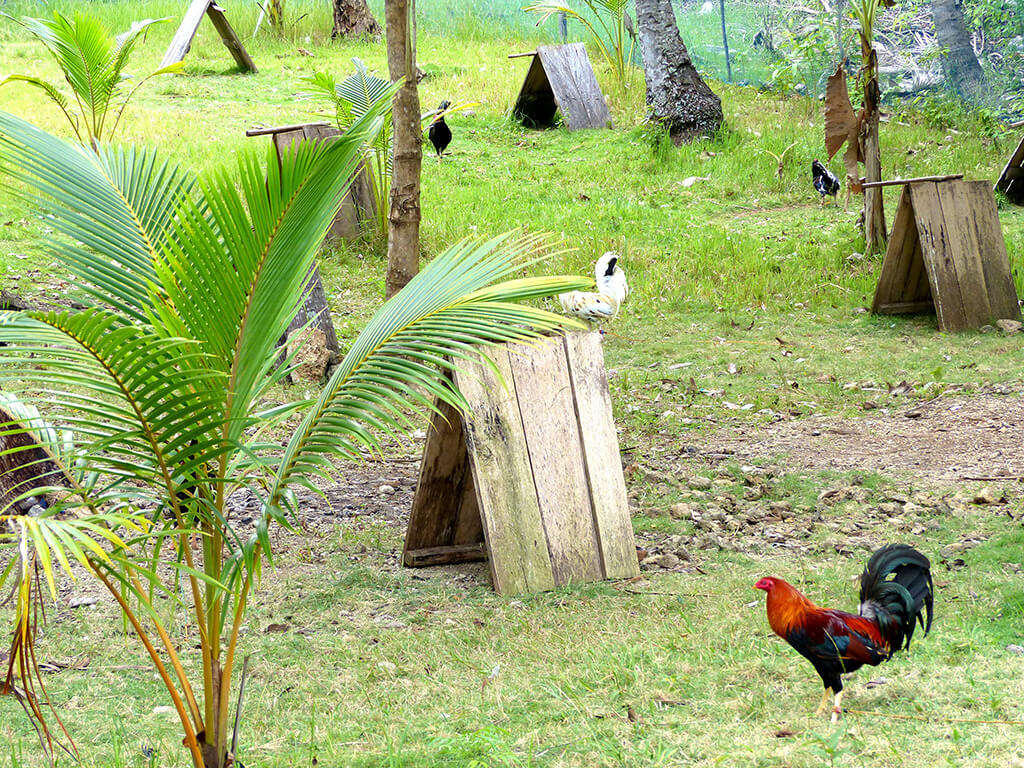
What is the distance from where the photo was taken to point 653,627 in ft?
12.2

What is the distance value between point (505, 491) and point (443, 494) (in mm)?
388

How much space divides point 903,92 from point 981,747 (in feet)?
44.0

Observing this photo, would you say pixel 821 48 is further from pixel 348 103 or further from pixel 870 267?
pixel 348 103

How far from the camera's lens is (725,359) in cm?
722

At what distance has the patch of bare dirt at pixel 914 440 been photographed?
5.13 m

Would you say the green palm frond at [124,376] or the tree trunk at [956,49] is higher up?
the tree trunk at [956,49]

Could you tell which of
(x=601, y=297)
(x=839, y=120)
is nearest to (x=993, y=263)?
(x=839, y=120)

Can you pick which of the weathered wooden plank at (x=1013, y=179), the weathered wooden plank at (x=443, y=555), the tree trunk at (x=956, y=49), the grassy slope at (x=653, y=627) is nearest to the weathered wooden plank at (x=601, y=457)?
the grassy slope at (x=653, y=627)

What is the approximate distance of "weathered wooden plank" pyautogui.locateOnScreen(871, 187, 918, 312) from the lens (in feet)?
24.2

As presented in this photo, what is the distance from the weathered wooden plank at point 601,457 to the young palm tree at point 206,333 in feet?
5.04

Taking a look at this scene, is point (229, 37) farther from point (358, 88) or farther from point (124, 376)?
point (124, 376)

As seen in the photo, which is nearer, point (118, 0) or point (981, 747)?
point (981, 747)

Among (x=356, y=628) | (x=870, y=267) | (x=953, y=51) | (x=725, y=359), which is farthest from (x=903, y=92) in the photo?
(x=356, y=628)

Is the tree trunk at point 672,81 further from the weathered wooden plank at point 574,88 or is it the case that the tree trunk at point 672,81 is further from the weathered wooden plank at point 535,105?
the weathered wooden plank at point 535,105
